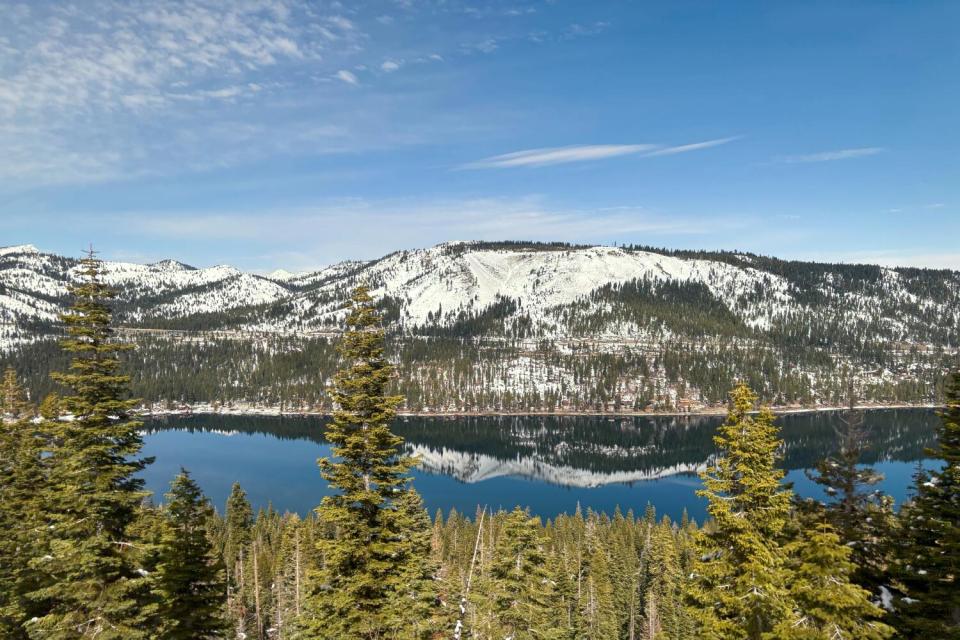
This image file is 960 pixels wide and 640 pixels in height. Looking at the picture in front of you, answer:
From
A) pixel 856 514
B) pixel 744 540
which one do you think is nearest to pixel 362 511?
pixel 744 540

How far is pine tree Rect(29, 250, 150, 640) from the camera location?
17.4m

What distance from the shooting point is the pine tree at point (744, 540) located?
17.7 meters

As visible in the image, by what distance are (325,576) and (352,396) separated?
20.1 feet

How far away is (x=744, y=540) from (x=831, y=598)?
3704mm

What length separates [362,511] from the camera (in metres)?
18.4

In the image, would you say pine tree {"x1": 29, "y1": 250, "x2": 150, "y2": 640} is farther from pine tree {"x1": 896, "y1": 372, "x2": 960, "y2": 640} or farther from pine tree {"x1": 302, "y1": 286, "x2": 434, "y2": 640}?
pine tree {"x1": 896, "y1": 372, "x2": 960, "y2": 640}

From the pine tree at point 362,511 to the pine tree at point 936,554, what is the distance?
17.2 m

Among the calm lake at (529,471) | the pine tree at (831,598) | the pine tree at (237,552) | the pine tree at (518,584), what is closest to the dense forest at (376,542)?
the pine tree at (831,598)

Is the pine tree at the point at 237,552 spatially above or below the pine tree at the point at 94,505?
below

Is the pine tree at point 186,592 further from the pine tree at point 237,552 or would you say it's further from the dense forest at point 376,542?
the pine tree at point 237,552

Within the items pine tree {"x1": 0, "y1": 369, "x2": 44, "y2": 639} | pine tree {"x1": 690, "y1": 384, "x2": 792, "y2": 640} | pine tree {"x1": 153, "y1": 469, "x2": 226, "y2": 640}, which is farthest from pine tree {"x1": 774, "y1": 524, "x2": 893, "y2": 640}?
pine tree {"x1": 0, "y1": 369, "x2": 44, "y2": 639}

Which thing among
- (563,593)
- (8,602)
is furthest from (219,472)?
(8,602)

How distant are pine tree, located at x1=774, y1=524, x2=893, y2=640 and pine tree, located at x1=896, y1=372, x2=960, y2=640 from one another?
15.5ft

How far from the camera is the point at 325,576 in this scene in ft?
60.8
